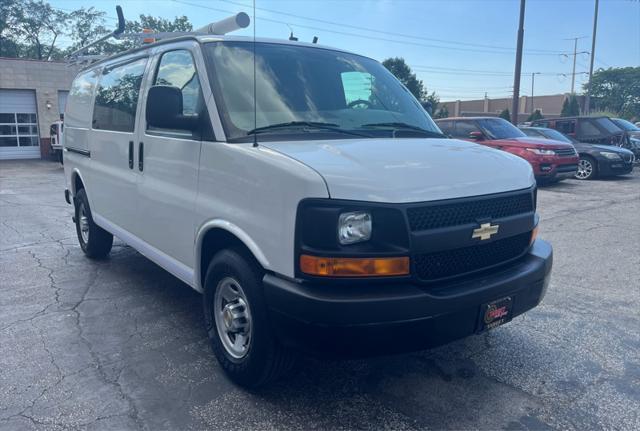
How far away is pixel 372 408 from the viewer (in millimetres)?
2930

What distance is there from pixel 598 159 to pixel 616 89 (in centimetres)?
7609

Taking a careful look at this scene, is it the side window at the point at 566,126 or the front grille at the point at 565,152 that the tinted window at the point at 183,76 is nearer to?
the front grille at the point at 565,152

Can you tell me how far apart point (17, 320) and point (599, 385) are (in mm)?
4318

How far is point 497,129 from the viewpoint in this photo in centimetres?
1269

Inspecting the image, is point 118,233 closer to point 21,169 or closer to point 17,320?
point 17,320

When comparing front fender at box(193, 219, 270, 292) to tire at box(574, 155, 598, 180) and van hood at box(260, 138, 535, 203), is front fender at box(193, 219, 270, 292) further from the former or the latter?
tire at box(574, 155, 598, 180)

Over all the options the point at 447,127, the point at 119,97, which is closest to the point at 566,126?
the point at 447,127

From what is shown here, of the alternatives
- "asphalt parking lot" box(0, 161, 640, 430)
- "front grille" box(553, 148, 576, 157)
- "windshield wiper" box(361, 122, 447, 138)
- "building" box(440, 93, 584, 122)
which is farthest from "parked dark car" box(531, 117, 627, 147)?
"building" box(440, 93, 584, 122)

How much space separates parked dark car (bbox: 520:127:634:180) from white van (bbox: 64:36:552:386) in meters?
11.5

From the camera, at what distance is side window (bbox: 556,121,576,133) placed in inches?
621

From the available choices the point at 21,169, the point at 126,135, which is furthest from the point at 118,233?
the point at 21,169

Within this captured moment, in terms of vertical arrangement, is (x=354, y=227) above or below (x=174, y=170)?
below

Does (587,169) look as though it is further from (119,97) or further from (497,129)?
(119,97)

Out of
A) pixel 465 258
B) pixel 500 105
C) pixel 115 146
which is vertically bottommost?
pixel 465 258
